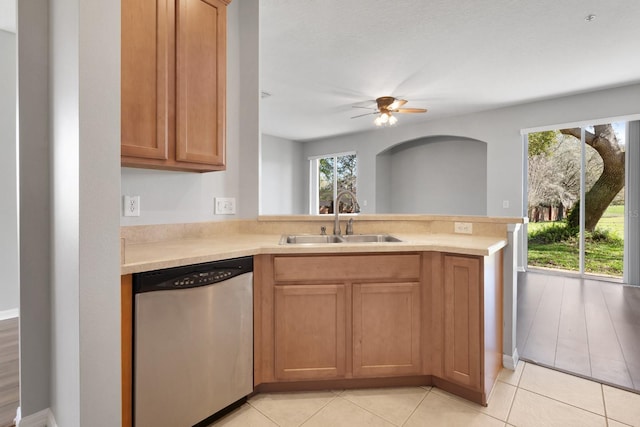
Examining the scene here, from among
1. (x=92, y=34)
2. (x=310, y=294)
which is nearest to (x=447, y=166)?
(x=310, y=294)

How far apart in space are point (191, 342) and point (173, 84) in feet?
4.27

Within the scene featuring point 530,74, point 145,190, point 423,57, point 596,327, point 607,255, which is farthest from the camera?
point 607,255

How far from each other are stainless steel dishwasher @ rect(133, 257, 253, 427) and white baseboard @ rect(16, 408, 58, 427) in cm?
58

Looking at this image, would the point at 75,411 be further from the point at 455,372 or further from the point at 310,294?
the point at 455,372

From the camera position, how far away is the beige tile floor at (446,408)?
5.19 ft

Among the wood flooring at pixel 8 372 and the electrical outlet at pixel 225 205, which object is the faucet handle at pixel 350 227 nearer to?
the electrical outlet at pixel 225 205

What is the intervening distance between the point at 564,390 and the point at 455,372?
713 mm

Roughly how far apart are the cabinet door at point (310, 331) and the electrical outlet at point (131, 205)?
37.1 inches

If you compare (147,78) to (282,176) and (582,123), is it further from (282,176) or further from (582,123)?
(282,176)

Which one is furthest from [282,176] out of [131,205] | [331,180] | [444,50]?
[131,205]

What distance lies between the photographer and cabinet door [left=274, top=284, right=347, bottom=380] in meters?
1.74

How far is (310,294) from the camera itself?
5.75 feet

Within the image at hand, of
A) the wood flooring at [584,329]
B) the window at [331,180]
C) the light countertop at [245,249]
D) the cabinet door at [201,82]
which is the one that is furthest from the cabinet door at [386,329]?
the window at [331,180]

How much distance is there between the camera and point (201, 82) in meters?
1.79
